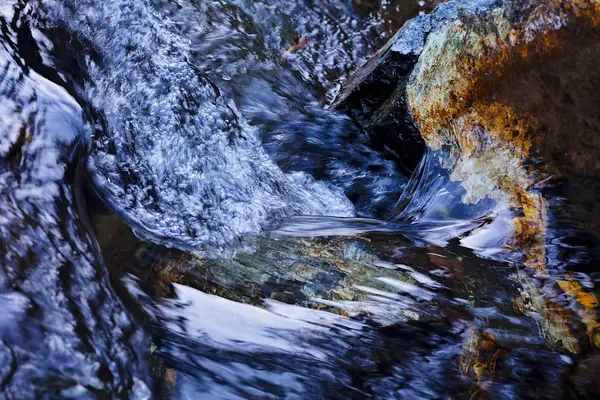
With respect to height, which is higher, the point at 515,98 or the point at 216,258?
the point at 515,98

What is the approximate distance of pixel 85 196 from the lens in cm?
263

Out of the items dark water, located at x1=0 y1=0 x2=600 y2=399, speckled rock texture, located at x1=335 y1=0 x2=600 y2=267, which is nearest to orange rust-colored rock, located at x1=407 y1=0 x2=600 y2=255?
speckled rock texture, located at x1=335 y1=0 x2=600 y2=267

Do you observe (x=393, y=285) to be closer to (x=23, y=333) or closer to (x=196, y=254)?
(x=196, y=254)

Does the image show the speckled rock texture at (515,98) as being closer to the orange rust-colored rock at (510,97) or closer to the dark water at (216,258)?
the orange rust-colored rock at (510,97)

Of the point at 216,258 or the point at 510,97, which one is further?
the point at 510,97

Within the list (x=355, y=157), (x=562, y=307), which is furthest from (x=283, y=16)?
(x=562, y=307)

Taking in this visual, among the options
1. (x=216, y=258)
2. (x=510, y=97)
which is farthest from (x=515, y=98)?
(x=216, y=258)

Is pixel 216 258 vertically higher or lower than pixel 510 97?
lower

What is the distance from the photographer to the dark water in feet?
6.70

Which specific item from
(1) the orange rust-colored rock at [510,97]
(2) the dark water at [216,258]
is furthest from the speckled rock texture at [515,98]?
(2) the dark water at [216,258]

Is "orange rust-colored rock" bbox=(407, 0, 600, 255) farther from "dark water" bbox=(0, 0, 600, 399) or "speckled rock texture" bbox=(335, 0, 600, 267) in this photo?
"dark water" bbox=(0, 0, 600, 399)

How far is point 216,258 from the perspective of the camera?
2.55 metres

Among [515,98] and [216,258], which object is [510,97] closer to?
[515,98]

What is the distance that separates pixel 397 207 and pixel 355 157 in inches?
25.3
